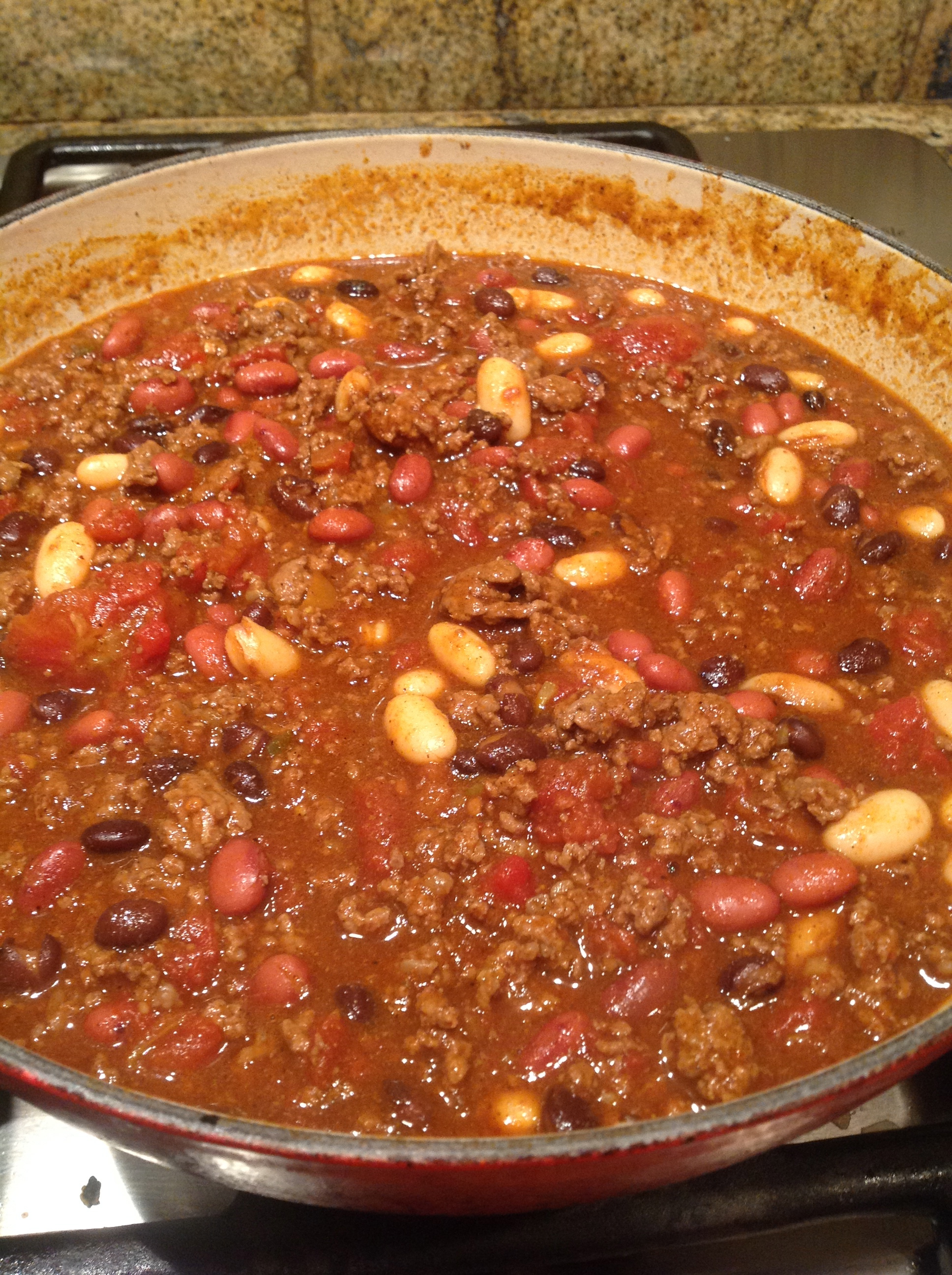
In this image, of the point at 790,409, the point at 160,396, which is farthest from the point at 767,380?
the point at 160,396

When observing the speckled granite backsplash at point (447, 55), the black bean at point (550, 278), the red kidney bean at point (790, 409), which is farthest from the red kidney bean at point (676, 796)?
the speckled granite backsplash at point (447, 55)

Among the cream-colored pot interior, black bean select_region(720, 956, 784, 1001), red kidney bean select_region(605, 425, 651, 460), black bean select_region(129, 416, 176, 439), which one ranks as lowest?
black bean select_region(720, 956, 784, 1001)

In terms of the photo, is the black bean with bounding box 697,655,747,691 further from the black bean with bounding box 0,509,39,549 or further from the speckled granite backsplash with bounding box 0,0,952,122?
the speckled granite backsplash with bounding box 0,0,952,122

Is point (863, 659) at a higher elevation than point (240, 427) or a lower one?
lower

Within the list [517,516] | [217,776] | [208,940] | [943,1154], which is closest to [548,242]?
[517,516]

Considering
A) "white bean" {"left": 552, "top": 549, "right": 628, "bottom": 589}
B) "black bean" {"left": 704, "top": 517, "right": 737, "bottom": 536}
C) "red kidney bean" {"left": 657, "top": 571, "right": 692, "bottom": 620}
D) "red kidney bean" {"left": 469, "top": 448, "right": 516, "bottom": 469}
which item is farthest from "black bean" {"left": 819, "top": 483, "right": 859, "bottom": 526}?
"red kidney bean" {"left": 469, "top": 448, "right": 516, "bottom": 469}

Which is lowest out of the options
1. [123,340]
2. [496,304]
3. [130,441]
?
[130,441]

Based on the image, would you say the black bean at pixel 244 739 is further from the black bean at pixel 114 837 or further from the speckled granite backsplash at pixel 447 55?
the speckled granite backsplash at pixel 447 55

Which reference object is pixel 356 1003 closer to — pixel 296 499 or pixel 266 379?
pixel 296 499
